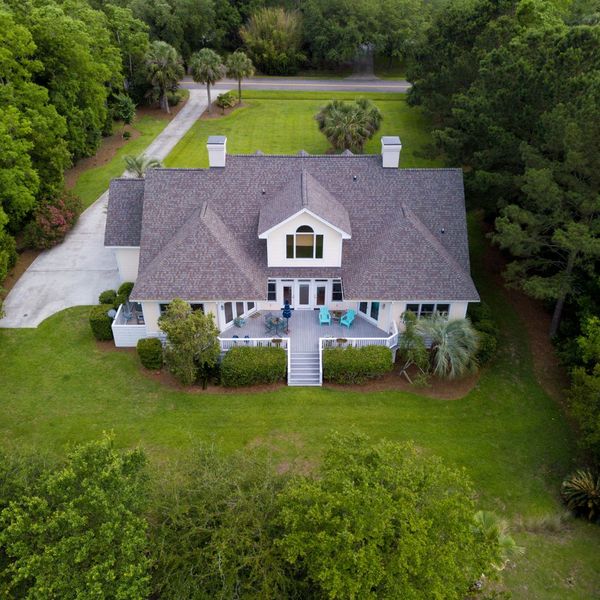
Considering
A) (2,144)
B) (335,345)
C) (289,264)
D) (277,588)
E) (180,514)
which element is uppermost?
(2,144)

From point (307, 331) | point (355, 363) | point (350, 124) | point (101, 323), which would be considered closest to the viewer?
point (355, 363)

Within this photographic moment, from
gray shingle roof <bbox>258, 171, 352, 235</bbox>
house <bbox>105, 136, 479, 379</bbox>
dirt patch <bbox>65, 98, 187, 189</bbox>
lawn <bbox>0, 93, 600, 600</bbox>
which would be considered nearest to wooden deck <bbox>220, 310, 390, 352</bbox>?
house <bbox>105, 136, 479, 379</bbox>

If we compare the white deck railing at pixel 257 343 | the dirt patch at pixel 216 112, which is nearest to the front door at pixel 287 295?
the white deck railing at pixel 257 343

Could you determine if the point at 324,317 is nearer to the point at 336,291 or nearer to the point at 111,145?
the point at 336,291

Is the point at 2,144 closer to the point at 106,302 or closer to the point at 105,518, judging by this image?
the point at 106,302

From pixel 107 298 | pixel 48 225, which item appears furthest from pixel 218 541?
pixel 48 225

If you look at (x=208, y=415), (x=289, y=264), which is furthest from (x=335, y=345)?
(x=208, y=415)
